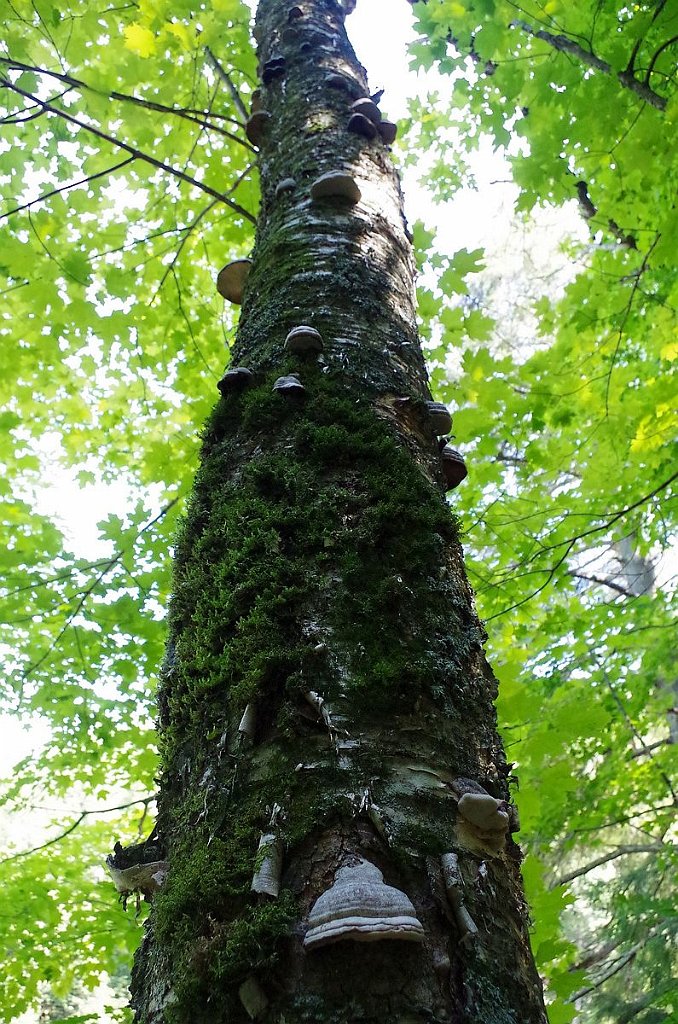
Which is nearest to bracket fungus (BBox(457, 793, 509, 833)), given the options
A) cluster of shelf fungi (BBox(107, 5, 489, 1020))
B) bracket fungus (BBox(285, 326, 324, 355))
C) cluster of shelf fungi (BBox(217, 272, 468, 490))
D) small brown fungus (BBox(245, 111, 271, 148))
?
cluster of shelf fungi (BBox(107, 5, 489, 1020))

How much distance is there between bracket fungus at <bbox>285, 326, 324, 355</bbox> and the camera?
1896mm

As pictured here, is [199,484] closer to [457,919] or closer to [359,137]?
[457,919]

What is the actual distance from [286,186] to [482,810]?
2504 millimetres

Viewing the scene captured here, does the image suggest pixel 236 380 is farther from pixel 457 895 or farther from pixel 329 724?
pixel 457 895

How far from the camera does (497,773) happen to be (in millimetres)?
1274

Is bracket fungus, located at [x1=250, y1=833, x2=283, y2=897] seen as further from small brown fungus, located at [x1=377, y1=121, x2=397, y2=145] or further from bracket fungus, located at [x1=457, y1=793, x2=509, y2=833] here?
small brown fungus, located at [x1=377, y1=121, x2=397, y2=145]

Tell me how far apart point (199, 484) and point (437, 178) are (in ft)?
23.5

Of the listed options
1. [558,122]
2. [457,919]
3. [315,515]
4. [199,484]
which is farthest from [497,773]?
[558,122]

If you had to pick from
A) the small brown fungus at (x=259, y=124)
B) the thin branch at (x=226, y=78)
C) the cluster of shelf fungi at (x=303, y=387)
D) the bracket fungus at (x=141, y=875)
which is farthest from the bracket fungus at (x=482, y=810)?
the thin branch at (x=226, y=78)

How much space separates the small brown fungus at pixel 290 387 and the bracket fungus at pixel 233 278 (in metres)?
1.42

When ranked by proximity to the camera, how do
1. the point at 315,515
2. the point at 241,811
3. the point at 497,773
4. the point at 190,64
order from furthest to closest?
the point at 190,64 < the point at 315,515 < the point at 497,773 < the point at 241,811

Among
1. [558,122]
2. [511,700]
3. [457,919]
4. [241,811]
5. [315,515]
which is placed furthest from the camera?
[558,122]

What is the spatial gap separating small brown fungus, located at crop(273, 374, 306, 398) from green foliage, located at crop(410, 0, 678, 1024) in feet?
5.52

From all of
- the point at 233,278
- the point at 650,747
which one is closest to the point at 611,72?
the point at 233,278
